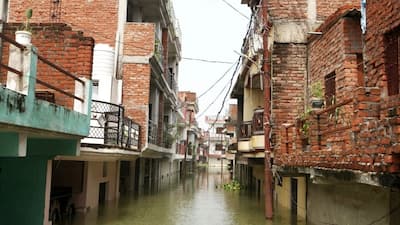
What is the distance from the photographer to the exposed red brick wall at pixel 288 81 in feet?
41.1

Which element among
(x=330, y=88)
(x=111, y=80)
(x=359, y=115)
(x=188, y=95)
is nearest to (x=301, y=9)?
(x=330, y=88)

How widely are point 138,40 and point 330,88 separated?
8.33 m

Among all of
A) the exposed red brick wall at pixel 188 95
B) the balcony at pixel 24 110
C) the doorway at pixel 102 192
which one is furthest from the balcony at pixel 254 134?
the exposed red brick wall at pixel 188 95

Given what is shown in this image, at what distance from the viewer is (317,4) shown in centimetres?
1313

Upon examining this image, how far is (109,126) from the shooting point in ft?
41.3

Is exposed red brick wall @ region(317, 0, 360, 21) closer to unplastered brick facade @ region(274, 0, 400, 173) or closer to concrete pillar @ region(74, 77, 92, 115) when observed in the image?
unplastered brick facade @ region(274, 0, 400, 173)

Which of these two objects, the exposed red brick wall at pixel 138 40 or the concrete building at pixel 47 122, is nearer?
the concrete building at pixel 47 122

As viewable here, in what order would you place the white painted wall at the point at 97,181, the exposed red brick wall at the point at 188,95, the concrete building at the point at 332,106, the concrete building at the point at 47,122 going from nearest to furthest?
the concrete building at the point at 332,106, the concrete building at the point at 47,122, the white painted wall at the point at 97,181, the exposed red brick wall at the point at 188,95

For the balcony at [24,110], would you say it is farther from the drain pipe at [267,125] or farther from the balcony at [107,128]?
the drain pipe at [267,125]

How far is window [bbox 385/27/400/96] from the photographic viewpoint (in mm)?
5395

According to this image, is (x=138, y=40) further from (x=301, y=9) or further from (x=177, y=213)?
(x=177, y=213)

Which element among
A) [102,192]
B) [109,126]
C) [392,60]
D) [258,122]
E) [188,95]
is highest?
[188,95]

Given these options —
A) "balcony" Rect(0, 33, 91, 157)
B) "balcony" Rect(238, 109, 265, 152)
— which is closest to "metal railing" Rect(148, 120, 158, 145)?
"balcony" Rect(238, 109, 265, 152)

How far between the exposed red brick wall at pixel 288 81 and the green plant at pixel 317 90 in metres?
0.81
